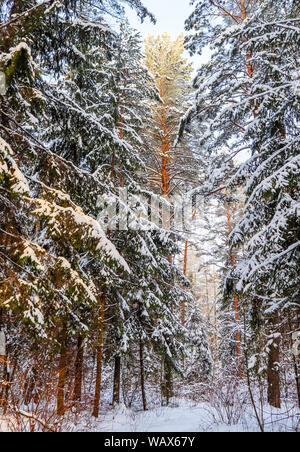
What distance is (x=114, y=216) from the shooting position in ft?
23.2

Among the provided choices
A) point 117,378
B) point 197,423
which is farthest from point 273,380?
point 117,378

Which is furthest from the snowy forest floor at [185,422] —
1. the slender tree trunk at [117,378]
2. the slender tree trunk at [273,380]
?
the slender tree trunk at [117,378]

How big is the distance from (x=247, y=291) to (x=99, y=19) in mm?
6656

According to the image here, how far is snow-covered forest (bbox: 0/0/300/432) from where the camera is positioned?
3.88 metres

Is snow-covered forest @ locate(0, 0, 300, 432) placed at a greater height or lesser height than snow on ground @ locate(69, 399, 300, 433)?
greater

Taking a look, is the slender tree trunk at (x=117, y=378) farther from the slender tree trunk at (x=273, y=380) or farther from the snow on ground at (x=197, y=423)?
the slender tree trunk at (x=273, y=380)

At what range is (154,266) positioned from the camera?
714 cm

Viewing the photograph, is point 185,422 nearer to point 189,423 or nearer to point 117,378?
point 189,423

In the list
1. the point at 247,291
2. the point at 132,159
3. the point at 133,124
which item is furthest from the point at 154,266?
the point at 133,124

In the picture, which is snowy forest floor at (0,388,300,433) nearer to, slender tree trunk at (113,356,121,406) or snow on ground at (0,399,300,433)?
snow on ground at (0,399,300,433)

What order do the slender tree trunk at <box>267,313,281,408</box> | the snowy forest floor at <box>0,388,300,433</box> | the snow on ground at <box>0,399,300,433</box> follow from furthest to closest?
1. the slender tree trunk at <box>267,313,281,408</box>
2. the snow on ground at <box>0,399,300,433</box>
3. the snowy forest floor at <box>0,388,300,433</box>

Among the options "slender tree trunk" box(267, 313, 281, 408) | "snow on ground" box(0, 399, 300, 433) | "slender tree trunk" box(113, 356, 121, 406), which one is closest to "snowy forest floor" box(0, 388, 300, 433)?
"snow on ground" box(0, 399, 300, 433)

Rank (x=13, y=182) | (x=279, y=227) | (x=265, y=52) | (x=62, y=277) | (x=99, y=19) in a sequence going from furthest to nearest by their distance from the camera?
(x=265, y=52)
(x=99, y=19)
(x=279, y=227)
(x=62, y=277)
(x=13, y=182)
